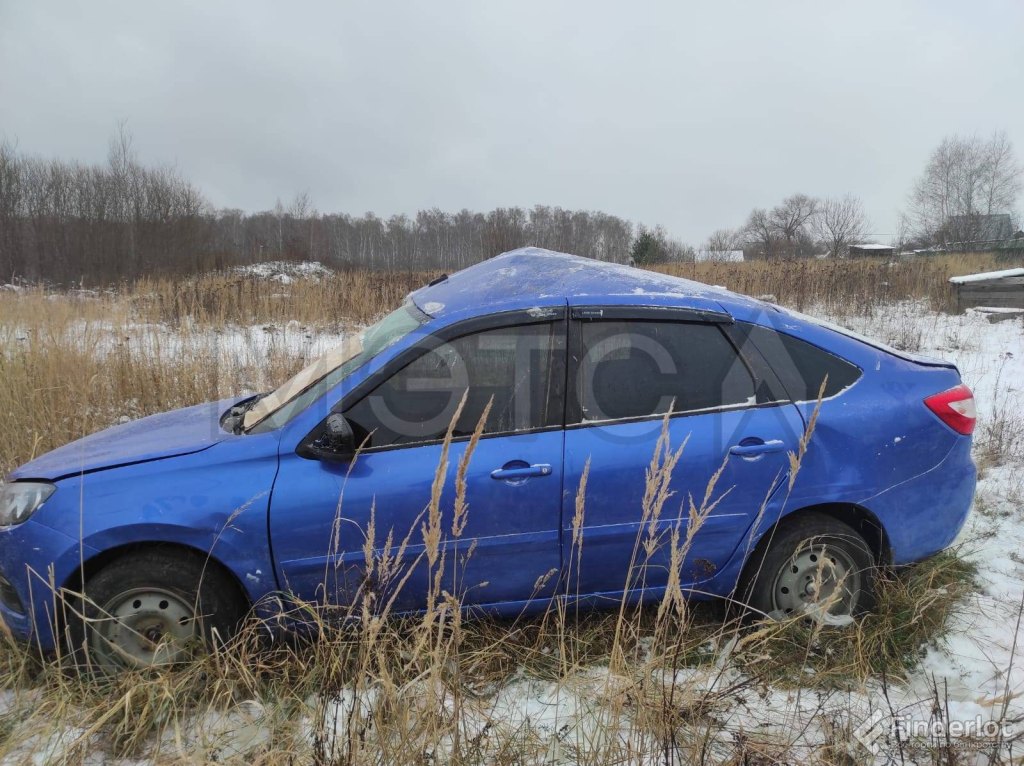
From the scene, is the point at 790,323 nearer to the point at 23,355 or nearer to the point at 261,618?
the point at 261,618

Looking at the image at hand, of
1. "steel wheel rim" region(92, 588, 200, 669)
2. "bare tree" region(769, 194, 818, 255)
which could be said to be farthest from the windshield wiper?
"bare tree" region(769, 194, 818, 255)

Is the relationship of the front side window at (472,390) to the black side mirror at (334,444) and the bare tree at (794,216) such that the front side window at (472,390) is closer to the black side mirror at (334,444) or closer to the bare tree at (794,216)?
the black side mirror at (334,444)

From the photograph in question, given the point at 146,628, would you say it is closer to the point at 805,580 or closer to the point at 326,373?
the point at 326,373

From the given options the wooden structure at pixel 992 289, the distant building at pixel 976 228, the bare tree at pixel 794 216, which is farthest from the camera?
the bare tree at pixel 794 216

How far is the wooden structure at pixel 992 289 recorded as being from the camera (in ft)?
36.1

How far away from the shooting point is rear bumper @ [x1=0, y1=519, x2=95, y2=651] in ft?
6.46

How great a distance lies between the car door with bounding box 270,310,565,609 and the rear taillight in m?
1.65

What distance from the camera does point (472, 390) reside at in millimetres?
2312

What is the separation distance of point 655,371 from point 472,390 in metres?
0.78

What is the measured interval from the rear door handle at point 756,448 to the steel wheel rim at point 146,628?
2.17 m

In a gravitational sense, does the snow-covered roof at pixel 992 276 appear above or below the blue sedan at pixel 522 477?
above

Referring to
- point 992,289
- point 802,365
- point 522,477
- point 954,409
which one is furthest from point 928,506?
point 992,289

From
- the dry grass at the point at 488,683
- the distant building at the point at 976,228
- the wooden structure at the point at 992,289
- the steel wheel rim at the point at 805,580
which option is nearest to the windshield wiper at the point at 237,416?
the dry grass at the point at 488,683

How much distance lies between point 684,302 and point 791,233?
192ft
